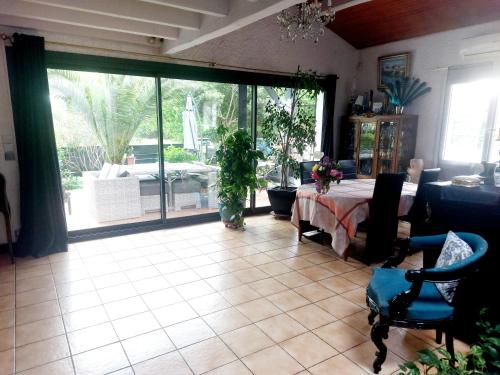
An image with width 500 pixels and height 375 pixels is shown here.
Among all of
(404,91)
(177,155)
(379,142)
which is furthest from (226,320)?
(404,91)

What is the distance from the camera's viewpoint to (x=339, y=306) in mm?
2764

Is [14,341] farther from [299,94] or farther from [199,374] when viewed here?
[299,94]

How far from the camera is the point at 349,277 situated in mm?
3303

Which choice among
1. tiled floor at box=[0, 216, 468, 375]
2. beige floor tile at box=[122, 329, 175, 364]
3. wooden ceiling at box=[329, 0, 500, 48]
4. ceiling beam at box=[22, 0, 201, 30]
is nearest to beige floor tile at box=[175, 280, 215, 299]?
tiled floor at box=[0, 216, 468, 375]

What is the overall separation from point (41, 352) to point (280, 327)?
160 centimetres

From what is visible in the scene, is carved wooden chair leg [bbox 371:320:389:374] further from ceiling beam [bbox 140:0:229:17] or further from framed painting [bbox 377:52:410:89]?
framed painting [bbox 377:52:410:89]

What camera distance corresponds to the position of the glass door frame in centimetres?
379

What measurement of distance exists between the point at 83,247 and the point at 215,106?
8.73 ft

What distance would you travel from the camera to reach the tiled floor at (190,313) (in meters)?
2.11

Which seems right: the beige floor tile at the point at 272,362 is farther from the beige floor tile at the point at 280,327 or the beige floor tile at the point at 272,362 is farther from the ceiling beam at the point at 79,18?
the ceiling beam at the point at 79,18

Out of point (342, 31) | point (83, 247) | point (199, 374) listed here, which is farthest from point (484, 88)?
point (83, 247)

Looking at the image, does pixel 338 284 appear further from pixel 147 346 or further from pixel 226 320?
pixel 147 346

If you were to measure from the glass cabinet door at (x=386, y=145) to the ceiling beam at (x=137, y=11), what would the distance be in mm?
3391

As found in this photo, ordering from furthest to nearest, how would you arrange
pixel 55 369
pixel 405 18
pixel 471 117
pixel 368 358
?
pixel 405 18, pixel 471 117, pixel 368 358, pixel 55 369
